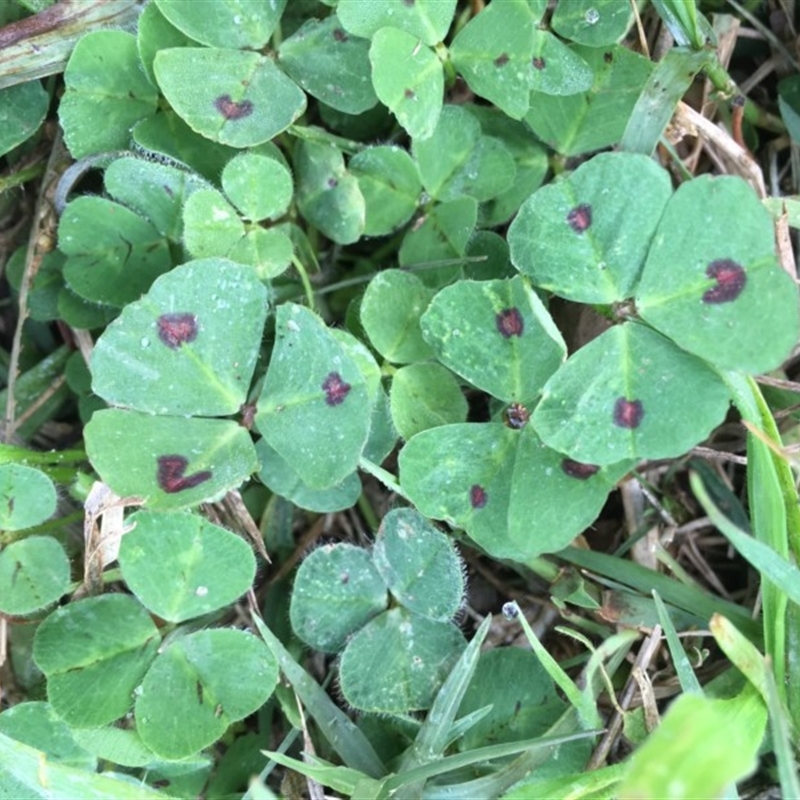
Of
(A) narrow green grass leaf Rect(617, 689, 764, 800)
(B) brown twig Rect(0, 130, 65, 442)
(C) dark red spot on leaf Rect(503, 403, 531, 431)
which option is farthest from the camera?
(B) brown twig Rect(0, 130, 65, 442)

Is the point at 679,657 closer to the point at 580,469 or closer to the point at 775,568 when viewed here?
the point at 775,568

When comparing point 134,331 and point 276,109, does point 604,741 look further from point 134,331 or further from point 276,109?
point 276,109

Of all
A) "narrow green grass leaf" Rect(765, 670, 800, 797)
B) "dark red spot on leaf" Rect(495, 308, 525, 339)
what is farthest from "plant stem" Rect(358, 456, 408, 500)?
"narrow green grass leaf" Rect(765, 670, 800, 797)

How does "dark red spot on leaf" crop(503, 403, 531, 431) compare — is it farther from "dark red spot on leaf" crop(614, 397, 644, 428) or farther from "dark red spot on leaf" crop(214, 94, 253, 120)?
"dark red spot on leaf" crop(214, 94, 253, 120)

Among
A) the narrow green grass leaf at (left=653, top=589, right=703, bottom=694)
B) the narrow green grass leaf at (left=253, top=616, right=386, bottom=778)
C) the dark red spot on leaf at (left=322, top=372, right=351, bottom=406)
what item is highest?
A: the dark red spot on leaf at (left=322, top=372, right=351, bottom=406)

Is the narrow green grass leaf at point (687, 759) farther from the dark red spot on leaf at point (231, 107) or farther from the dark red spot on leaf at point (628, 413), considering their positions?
the dark red spot on leaf at point (231, 107)

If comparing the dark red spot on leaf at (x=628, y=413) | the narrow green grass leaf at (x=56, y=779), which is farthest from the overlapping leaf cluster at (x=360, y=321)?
the narrow green grass leaf at (x=56, y=779)

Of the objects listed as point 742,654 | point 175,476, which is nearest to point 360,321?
point 175,476

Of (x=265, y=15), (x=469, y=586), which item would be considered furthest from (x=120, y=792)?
(x=265, y=15)
